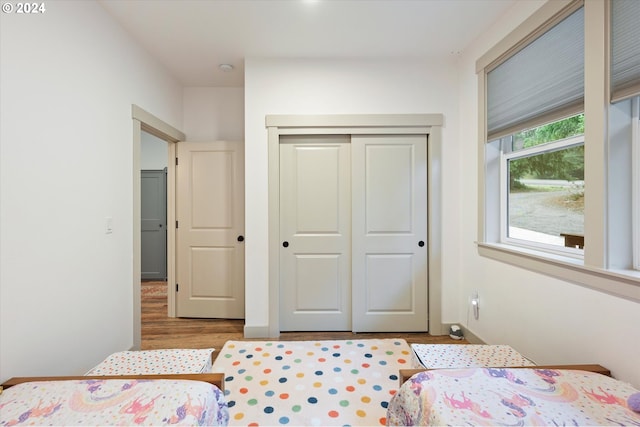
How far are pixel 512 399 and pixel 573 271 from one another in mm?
890

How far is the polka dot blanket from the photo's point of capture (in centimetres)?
169

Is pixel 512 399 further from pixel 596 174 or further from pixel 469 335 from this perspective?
pixel 469 335

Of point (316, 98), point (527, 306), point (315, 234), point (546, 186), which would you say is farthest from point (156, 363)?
point (546, 186)

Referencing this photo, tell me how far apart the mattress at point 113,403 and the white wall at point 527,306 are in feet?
6.13

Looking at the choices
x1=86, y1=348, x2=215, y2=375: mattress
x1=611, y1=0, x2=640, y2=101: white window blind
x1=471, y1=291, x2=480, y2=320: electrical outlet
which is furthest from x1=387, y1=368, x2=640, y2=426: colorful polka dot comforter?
x1=611, y1=0, x2=640, y2=101: white window blind

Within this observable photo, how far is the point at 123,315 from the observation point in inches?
88.1

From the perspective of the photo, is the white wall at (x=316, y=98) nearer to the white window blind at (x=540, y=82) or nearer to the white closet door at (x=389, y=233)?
the white closet door at (x=389, y=233)

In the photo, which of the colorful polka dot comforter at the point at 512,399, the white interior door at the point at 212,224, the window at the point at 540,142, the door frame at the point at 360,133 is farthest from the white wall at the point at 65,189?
the window at the point at 540,142

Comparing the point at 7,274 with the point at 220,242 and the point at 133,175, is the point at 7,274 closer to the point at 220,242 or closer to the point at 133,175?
the point at 133,175

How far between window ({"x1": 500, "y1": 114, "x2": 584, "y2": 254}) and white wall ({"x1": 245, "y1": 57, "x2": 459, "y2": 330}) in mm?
597

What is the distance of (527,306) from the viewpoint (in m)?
1.94

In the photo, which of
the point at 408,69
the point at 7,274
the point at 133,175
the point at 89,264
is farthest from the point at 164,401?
the point at 408,69

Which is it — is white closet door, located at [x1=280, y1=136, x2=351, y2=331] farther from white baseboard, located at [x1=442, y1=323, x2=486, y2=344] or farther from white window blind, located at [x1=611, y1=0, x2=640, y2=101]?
white window blind, located at [x1=611, y1=0, x2=640, y2=101]

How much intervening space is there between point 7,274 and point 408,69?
3233 mm
